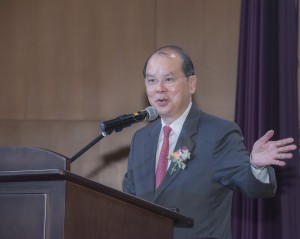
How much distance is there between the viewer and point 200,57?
13.1 feet

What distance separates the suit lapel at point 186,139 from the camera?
2633 millimetres

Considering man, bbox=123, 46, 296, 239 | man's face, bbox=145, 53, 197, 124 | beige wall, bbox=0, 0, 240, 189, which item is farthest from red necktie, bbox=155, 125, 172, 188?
beige wall, bbox=0, 0, 240, 189

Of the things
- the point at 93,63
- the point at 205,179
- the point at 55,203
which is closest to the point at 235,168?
the point at 205,179

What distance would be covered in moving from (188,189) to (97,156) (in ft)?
5.14

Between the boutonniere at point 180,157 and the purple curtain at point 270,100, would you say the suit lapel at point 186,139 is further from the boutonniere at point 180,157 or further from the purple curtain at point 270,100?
the purple curtain at point 270,100

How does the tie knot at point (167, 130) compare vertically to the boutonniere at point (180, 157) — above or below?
above

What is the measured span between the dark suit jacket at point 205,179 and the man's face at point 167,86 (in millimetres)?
102

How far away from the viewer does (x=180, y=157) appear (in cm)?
269

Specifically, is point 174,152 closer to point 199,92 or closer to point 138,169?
point 138,169

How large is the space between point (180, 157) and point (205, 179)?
0.48 ft

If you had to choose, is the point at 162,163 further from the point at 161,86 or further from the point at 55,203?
the point at 55,203

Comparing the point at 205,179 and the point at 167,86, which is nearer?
the point at 205,179

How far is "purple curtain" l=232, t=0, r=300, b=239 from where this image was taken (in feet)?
11.6

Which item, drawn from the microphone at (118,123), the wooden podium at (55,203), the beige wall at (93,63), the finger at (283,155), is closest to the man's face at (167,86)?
the microphone at (118,123)
